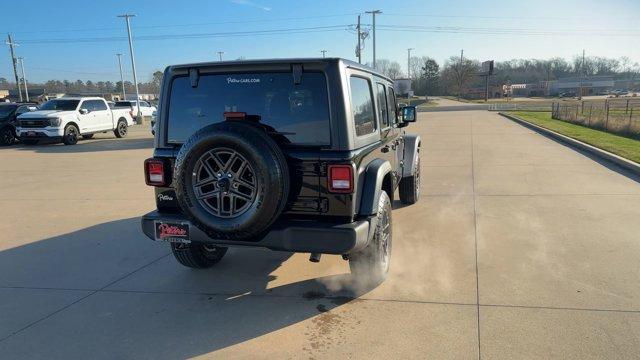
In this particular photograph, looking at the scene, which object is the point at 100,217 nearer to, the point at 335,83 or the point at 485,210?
the point at 335,83

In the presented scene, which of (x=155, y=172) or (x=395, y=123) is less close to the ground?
(x=395, y=123)

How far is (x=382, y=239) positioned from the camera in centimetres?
409

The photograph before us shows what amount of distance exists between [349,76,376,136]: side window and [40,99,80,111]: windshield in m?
18.0

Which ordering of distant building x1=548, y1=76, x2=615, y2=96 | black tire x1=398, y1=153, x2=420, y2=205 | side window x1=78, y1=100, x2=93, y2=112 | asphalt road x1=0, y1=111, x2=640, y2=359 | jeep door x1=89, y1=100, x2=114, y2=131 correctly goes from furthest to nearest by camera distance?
distant building x1=548, y1=76, x2=615, y2=96 < jeep door x1=89, y1=100, x2=114, y2=131 < side window x1=78, y1=100, x2=93, y2=112 < black tire x1=398, y1=153, x2=420, y2=205 < asphalt road x1=0, y1=111, x2=640, y2=359

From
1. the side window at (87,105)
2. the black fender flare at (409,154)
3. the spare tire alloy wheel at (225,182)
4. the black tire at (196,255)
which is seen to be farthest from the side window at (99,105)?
the spare tire alloy wheel at (225,182)

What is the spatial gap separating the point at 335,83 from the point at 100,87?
477 ft

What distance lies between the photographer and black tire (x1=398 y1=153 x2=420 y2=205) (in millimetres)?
6930

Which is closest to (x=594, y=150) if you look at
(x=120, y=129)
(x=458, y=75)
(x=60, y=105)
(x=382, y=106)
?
(x=382, y=106)

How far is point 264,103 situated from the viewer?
361cm

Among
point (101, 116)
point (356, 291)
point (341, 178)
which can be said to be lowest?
point (356, 291)

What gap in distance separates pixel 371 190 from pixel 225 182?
1189 mm

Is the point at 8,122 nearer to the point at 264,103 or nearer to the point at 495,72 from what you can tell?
the point at 264,103

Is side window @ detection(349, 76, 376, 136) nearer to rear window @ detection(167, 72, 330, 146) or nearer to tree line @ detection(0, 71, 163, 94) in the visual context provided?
rear window @ detection(167, 72, 330, 146)

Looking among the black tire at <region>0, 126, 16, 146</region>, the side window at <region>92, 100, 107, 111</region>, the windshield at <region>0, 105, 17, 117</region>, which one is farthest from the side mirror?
the windshield at <region>0, 105, 17, 117</region>
